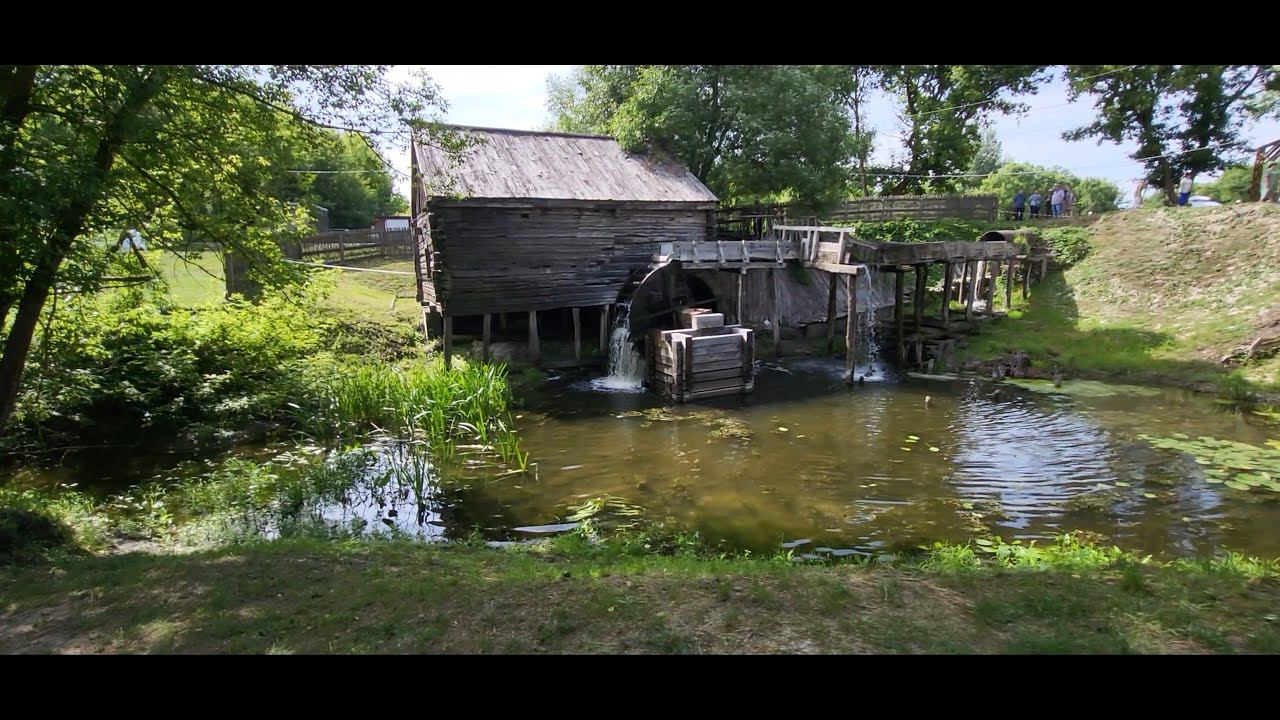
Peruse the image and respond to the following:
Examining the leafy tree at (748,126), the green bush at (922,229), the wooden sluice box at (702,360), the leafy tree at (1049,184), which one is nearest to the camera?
the wooden sluice box at (702,360)

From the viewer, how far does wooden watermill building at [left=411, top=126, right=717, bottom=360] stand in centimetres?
1555

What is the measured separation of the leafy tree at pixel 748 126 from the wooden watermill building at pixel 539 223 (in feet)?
6.33

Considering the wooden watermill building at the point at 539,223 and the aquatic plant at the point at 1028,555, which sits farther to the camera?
the wooden watermill building at the point at 539,223

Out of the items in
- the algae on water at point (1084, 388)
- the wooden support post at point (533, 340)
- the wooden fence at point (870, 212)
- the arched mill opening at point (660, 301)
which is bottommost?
the algae on water at point (1084, 388)

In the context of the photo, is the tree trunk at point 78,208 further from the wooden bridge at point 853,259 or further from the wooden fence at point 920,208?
the wooden fence at point 920,208

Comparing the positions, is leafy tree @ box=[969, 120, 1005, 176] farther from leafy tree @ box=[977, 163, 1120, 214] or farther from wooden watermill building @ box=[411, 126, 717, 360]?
wooden watermill building @ box=[411, 126, 717, 360]

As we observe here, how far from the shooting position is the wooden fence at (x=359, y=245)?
25109 millimetres

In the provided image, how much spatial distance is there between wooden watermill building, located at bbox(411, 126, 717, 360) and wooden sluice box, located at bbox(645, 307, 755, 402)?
3.15m

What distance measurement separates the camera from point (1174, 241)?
1852 centimetres

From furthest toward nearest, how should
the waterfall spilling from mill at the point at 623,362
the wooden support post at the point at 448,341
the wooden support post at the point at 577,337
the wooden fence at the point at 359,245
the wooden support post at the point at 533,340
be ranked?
the wooden fence at the point at 359,245, the wooden support post at the point at 577,337, the wooden support post at the point at 533,340, the waterfall spilling from mill at the point at 623,362, the wooden support post at the point at 448,341

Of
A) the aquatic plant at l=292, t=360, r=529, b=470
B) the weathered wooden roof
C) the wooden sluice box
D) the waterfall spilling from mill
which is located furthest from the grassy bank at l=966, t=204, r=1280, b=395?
the aquatic plant at l=292, t=360, r=529, b=470

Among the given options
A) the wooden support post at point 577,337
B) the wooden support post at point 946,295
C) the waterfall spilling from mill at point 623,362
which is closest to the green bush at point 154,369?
the waterfall spilling from mill at point 623,362
